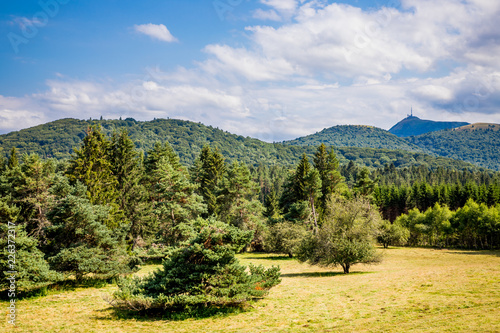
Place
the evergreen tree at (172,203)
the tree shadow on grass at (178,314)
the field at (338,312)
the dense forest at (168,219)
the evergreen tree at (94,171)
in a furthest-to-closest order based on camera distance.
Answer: the evergreen tree at (172,203)
the evergreen tree at (94,171)
the dense forest at (168,219)
the tree shadow on grass at (178,314)
the field at (338,312)

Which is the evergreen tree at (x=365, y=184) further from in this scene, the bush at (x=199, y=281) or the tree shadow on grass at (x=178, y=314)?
the tree shadow on grass at (x=178, y=314)

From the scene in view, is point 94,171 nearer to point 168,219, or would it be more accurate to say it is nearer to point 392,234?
point 168,219

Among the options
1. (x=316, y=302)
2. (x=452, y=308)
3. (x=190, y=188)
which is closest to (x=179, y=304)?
(x=316, y=302)

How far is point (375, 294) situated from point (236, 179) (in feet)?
110

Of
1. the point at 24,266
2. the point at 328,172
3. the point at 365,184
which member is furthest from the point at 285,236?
the point at 24,266

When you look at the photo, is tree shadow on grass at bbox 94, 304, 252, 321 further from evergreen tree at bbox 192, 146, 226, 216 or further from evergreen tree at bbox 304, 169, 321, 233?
evergreen tree at bbox 192, 146, 226, 216

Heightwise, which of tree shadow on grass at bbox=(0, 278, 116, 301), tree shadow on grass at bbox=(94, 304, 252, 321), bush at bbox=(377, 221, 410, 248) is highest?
tree shadow on grass at bbox=(94, 304, 252, 321)

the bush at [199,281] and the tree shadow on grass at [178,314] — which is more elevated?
the bush at [199,281]

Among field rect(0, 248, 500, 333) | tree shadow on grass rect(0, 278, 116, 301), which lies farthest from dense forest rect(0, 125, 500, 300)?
field rect(0, 248, 500, 333)

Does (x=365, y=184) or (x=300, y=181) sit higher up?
(x=300, y=181)

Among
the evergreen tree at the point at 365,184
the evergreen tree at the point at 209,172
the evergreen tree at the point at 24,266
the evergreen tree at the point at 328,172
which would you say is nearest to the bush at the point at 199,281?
the evergreen tree at the point at 24,266

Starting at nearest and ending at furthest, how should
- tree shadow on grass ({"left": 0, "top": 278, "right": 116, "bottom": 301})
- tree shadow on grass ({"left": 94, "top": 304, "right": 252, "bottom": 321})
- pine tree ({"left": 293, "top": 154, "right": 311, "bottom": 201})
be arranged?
→ 1. tree shadow on grass ({"left": 94, "top": 304, "right": 252, "bottom": 321})
2. tree shadow on grass ({"left": 0, "top": 278, "right": 116, "bottom": 301})
3. pine tree ({"left": 293, "top": 154, "right": 311, "bottom": 201})

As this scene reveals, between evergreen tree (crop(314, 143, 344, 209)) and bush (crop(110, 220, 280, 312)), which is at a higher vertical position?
evergreen tree (crop(314, 143, 344, 209))

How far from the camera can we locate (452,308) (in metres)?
12.4
